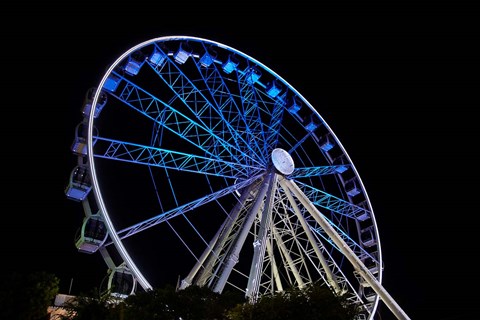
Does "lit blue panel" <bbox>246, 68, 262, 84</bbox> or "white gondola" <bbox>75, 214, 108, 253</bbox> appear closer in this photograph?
"white gondola" <bbox>75, 214, 108, 253</bbox>

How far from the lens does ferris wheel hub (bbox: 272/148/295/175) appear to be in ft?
64.6

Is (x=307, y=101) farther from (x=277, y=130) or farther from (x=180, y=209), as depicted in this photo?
(x=180, y=209)

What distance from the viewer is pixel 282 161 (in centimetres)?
2003

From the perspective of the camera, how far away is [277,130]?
21.6 m

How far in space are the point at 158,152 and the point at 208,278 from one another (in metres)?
4.89

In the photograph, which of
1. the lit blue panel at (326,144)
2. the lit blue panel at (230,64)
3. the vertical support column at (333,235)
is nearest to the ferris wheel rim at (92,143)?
the lit blue panel at (230,64)

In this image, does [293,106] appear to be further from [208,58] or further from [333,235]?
[333,235]

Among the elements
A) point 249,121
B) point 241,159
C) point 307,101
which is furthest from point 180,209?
point 307,101

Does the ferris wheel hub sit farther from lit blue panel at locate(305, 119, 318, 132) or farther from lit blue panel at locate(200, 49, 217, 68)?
lit blue panel at locate(200, 49, 217, 68)

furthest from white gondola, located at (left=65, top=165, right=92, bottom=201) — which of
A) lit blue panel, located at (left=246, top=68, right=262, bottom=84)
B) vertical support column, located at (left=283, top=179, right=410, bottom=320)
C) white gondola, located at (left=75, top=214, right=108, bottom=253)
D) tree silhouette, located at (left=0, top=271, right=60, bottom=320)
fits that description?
lit blue panel, located at (left=246, top=68, right=262, bottom=84)

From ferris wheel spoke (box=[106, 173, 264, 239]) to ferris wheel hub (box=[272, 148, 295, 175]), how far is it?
80 cm

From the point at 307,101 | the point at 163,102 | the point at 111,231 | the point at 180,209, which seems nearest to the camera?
the point at 111,231

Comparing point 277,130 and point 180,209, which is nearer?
point 180,209

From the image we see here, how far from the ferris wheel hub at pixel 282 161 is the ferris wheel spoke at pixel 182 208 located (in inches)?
31.5
